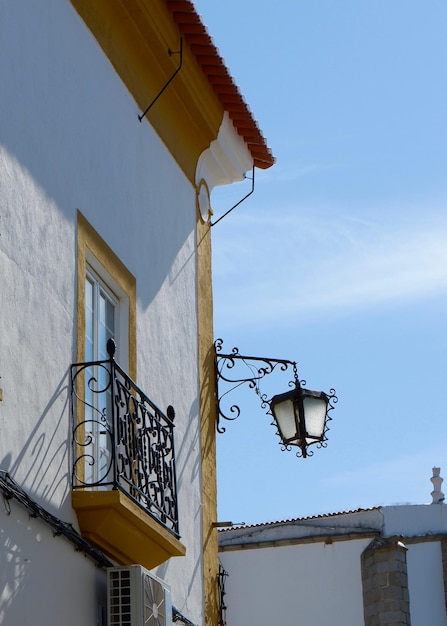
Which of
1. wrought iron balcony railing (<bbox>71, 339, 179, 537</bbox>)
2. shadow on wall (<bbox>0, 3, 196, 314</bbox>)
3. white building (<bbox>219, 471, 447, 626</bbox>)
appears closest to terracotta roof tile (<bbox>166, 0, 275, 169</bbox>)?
shadow on wall (<bbox>0, 3, 196, 314</bbox>)

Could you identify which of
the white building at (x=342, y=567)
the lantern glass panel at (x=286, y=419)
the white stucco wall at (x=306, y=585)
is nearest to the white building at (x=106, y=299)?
the lantern glass panel at (x=286, y=419)

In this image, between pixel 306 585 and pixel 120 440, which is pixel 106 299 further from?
pixel 306 585

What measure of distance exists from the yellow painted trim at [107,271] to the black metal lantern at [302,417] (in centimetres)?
186

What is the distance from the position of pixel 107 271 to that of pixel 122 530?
1.76 metres

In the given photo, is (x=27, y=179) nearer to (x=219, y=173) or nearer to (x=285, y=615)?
(x=219, y=173)

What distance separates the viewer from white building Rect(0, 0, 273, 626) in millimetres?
7527

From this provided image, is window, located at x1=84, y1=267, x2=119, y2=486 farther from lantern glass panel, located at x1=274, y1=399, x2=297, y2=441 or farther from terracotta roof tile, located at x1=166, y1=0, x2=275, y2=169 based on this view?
terracotta roof tile, located at x1=166, y1=0, x2=275, y2=169

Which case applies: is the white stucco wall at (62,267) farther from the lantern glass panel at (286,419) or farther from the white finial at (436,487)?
the white finial at (436,487)

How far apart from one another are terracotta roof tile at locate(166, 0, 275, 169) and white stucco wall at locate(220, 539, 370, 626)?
11.3 meters

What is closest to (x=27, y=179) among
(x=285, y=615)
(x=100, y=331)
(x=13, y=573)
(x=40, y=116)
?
(x=40, y=116)

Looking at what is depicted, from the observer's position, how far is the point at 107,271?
9.09m

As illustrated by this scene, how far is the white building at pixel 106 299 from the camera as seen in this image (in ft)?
24.7

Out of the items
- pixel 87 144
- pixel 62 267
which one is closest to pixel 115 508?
pixel 62 267

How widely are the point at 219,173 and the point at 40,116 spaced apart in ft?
12.8
